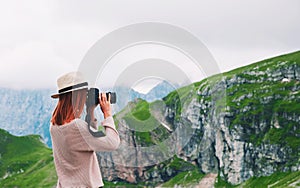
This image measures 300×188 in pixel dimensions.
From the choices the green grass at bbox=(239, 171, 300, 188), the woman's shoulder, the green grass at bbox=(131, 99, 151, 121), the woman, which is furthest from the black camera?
the green grass at bbox=(239, 171, 300, 188)

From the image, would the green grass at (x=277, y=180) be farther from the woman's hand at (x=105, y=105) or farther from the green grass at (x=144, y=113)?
the woman's hand at (x=105, y=105)

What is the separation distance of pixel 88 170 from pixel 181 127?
2.13m

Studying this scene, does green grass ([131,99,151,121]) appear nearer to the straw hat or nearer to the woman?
the woman

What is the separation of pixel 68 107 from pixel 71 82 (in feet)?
0.96

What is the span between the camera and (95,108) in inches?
206

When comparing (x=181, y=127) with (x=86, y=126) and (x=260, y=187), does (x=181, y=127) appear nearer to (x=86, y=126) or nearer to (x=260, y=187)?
(x=86, y=126)

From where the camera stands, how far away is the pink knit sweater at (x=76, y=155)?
5250mm

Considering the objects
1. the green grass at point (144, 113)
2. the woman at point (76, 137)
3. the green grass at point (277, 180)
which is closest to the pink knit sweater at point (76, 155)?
the woman at point (76, 137)

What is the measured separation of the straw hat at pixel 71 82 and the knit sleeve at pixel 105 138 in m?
0.42

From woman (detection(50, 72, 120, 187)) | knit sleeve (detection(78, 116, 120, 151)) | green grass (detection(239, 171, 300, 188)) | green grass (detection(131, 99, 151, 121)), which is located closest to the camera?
knit sleeve (detection(78, 116, 120, 151))

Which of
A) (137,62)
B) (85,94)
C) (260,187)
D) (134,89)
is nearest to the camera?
(85,94)

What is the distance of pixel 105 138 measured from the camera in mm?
5078

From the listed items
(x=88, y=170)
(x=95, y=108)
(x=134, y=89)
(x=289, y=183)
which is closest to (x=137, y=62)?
(x=134, y=89)

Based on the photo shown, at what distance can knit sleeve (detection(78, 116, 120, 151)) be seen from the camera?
506 cm
